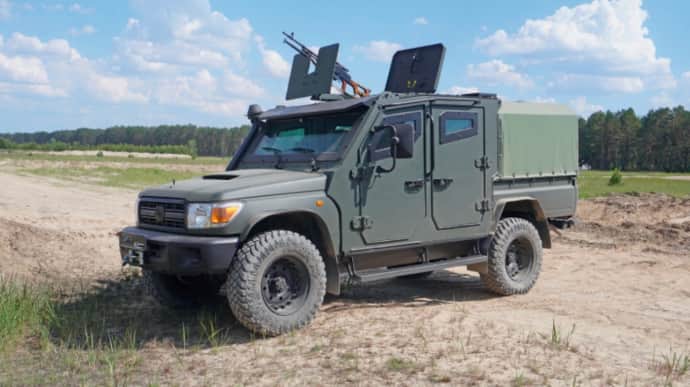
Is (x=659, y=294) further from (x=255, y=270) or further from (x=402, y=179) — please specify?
(x=255, y=270)

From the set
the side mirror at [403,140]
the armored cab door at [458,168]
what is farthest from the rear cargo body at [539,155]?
the side mirror at [403,140]

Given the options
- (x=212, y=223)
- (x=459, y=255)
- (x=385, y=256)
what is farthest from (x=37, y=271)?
(x=459, y=255)

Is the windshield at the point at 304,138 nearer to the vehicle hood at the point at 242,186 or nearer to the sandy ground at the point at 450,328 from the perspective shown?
the vehicle hood at the point at 242,186

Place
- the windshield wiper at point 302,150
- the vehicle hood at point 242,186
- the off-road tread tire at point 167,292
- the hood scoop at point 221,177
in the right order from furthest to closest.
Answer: the off-road tread tire at point 167,292, the windshield wiper at point 302,150, the hood scoop at point 221,177, the vehicle hood at point 242,186

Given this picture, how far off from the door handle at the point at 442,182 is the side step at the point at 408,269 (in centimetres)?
83

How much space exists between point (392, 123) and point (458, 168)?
3.44ft

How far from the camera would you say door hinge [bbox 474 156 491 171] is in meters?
7.41

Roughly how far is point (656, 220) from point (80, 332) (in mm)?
13581

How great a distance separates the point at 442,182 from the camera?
7094mm

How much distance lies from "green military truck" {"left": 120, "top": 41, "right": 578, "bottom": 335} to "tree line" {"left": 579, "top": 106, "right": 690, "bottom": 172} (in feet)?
210

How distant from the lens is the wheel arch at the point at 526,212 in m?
7.66

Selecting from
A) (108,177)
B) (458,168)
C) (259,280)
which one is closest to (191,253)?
(259,280)

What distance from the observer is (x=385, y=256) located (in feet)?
22.2

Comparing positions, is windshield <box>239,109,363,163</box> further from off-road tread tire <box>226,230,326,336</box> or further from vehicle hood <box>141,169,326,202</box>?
off-road tread tire <box>226,230,326,336</box>
